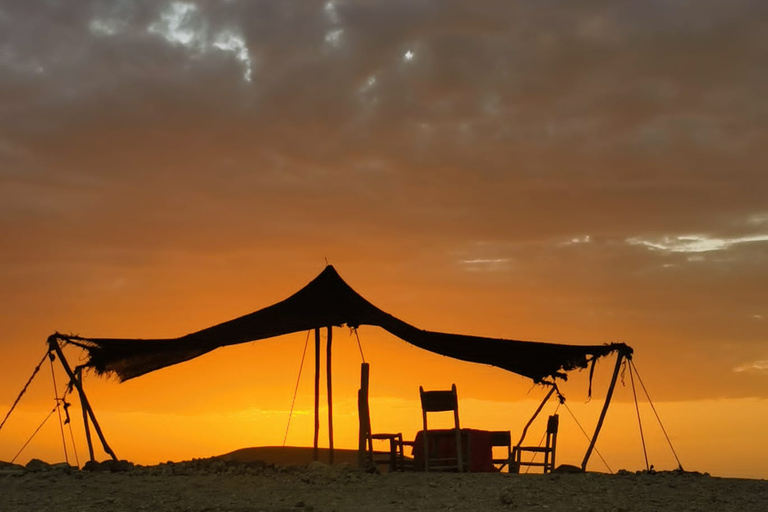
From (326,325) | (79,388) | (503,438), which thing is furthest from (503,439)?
(79,388)

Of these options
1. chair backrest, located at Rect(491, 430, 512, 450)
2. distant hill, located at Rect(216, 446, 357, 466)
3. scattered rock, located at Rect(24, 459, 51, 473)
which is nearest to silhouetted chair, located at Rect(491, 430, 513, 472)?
chair backrest, located at Rect(491, 430, 512, 450)

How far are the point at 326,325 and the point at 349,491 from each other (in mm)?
3905

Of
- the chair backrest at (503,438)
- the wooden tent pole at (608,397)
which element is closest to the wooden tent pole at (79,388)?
the chair backrest at (503,438)

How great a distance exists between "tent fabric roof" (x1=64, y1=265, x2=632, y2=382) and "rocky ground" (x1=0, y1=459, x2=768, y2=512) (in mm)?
2326

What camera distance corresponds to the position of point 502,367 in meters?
18.4

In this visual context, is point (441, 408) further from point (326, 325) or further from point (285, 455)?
point (285, 455)

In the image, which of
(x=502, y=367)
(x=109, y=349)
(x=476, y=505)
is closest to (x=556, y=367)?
(x=502, y=367)

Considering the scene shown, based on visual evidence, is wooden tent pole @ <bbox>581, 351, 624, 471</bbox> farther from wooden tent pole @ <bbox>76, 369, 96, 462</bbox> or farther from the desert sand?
wooden tent pole @ <bbox>76, 369, 96, 462</bbox>

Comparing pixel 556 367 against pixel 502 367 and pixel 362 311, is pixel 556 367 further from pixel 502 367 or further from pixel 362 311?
pixel 362 311

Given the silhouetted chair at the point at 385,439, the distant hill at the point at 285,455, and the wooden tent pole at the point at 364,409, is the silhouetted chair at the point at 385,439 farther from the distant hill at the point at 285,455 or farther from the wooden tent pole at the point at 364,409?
the distant hill at the point at 285,455

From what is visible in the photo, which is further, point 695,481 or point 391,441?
point 391,441

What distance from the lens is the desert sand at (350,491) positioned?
553 inches

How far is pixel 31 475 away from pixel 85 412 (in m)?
1.56

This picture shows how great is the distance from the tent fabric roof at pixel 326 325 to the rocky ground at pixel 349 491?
2.33 metres
